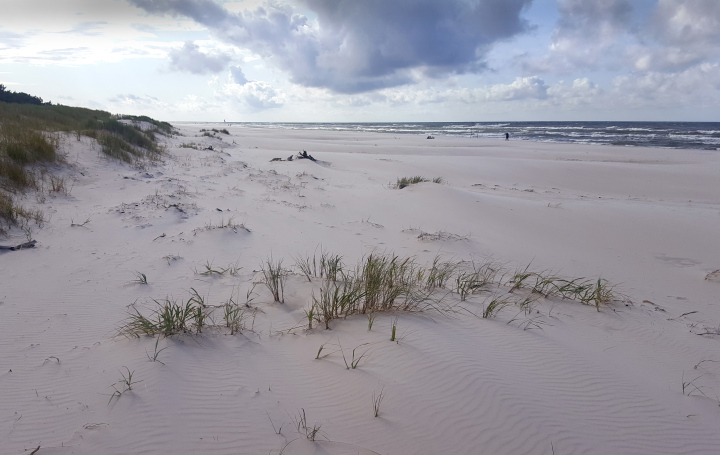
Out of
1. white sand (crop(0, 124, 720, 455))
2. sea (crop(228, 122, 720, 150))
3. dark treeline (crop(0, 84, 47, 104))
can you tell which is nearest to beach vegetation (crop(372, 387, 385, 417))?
white sand (crop(0, 124, 720, 455))

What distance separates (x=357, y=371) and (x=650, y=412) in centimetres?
201

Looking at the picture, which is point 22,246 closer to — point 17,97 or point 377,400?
point 377,400

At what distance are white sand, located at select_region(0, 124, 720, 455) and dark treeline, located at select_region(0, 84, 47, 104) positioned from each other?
23342 millimetres

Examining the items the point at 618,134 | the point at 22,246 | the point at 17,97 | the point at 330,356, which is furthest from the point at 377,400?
the point at 618,134

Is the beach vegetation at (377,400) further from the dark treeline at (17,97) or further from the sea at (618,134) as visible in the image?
the sea at (618,134)

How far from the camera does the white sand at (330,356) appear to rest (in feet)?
6.90

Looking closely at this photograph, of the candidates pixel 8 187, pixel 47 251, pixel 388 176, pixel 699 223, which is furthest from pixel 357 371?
pixel 388 176

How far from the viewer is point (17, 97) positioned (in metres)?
23.6

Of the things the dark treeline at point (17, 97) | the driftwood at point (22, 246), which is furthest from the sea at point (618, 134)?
the dark treeline at point (17, 97)

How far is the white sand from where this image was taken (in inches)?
82.8

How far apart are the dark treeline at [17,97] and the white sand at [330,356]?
2334cm

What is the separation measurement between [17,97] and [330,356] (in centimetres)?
3175

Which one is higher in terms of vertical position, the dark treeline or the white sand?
the dark treeline

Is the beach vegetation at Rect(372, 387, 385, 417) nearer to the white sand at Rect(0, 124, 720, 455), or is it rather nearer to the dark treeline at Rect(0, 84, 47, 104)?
the white sand at Rect(0, 124, 720, 455)
